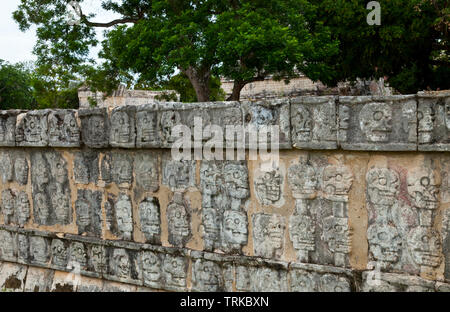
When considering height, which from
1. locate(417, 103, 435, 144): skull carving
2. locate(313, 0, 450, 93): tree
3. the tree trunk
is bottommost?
locate(417, 103, 435, 144): skull carving

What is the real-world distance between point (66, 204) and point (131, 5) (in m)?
12.5

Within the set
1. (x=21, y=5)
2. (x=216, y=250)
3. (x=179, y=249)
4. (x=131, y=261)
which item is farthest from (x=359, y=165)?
(x=21, y=5)

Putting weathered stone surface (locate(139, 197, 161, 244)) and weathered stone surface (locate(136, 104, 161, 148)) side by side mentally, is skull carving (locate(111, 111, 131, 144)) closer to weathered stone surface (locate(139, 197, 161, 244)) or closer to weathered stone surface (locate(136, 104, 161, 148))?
weathered stone surface (locate(136, 104, 161, 148))

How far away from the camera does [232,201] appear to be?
11.6ft

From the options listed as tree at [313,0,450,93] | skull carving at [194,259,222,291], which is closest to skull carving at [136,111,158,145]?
skull carving at [194,259,222,291]

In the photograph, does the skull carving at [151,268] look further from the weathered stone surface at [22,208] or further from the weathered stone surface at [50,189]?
the weathered stone surface at [22,208]

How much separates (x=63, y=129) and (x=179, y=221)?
1.34m

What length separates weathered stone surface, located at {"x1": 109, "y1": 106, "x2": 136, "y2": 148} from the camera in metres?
3.85

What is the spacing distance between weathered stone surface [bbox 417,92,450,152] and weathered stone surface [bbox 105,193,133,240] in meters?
2.25

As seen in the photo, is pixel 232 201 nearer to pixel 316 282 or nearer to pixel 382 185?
pixel 316 282

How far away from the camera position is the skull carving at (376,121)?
2885 millimetres

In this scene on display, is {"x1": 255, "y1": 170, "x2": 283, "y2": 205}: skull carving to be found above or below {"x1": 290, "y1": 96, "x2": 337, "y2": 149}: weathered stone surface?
below

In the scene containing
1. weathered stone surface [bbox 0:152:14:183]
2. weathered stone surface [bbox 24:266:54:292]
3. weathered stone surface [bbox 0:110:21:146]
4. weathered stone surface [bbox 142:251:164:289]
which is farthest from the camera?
weathered stone surface [bbox 0:152:14:183]

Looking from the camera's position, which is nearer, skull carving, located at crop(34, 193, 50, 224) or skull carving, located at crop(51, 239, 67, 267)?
skull carving, located at crop(51, 239, 67, 267)
